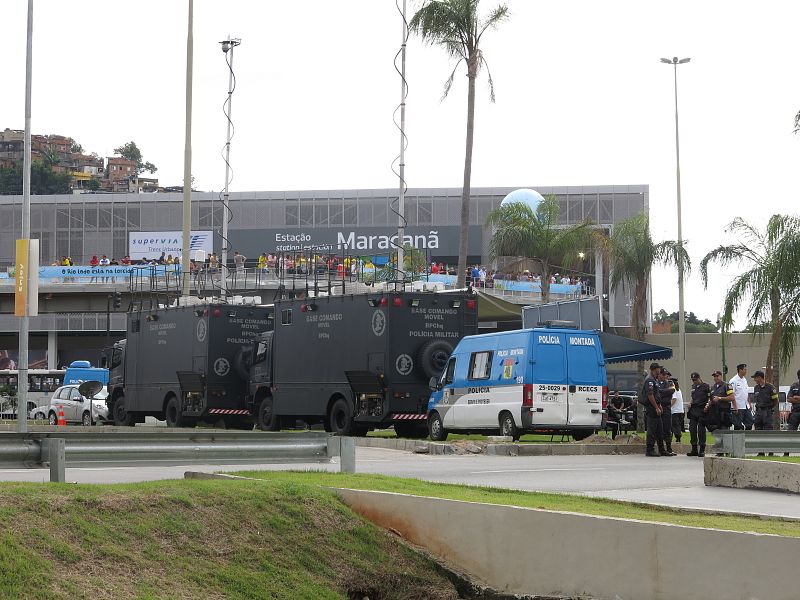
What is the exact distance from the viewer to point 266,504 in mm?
9547

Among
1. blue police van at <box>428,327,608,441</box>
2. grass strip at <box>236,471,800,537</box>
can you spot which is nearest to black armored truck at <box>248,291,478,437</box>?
blue police van at <box>428,327,608,441</box>

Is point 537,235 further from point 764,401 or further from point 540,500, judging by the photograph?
point 540,500

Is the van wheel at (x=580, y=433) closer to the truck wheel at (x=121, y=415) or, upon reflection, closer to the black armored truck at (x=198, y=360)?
the black armored truck at (x=198, y=360)

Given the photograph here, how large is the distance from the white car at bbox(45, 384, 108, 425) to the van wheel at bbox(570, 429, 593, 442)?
59.1 ft

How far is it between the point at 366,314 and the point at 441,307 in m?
1.61

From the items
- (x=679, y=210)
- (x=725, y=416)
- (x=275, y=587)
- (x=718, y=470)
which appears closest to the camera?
(x=275, y=587)

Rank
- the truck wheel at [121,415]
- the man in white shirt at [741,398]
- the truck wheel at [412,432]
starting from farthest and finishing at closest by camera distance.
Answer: the truck wheel at [121,415] < the truck wheel at [412,432] < the man in white shirt at [741,398]

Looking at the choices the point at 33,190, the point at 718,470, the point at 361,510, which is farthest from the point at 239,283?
the point at 33,190

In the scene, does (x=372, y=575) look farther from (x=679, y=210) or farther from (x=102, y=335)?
(x=102, y=335)

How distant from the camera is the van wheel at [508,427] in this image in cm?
2420

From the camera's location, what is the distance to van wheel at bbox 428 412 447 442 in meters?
25.7

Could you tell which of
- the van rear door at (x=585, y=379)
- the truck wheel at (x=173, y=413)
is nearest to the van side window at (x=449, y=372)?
the van rear door at (x=585, y=379)

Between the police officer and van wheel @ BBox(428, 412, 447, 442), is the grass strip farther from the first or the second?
van wheel @ BBox(428, 412, 447, 442)

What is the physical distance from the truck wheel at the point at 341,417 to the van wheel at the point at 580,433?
471 centimetres
